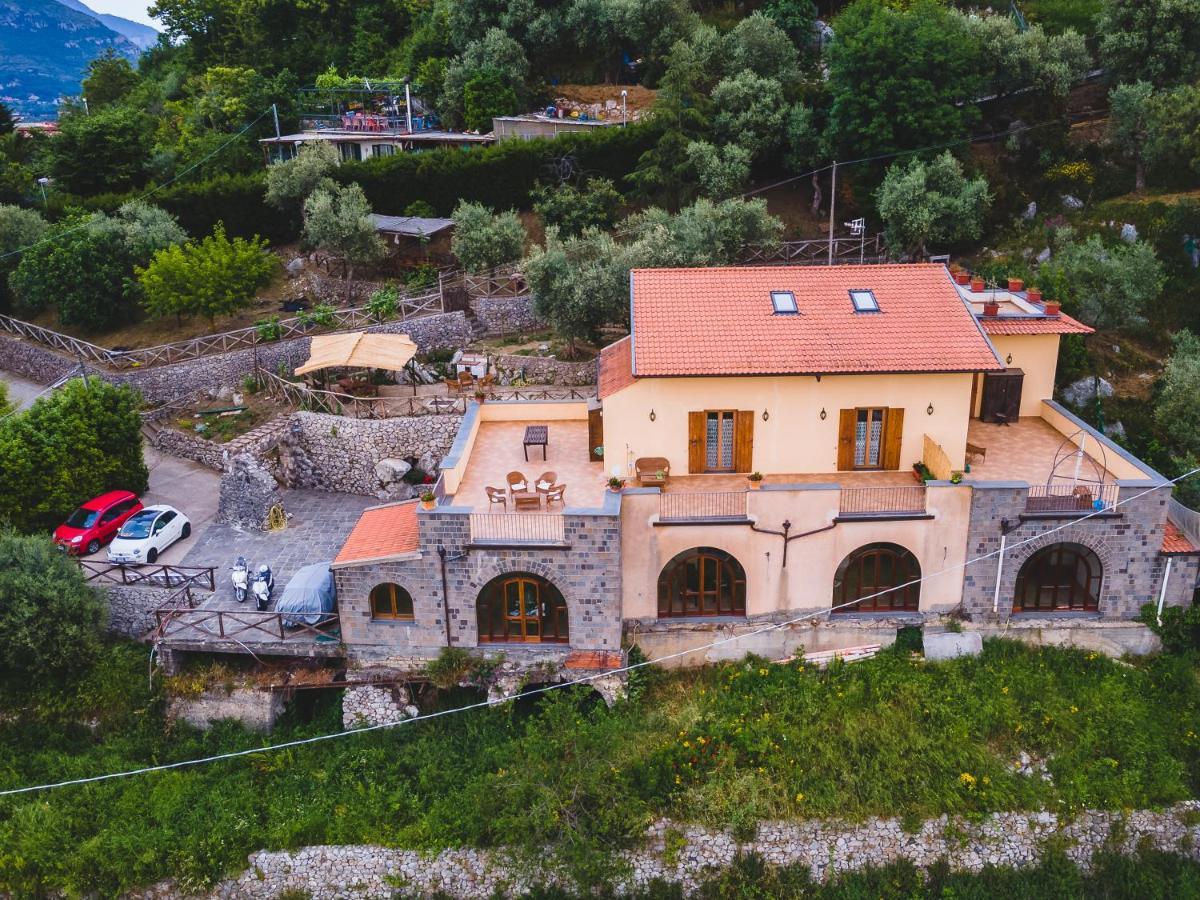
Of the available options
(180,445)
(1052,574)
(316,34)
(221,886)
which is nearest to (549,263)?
(180,445)

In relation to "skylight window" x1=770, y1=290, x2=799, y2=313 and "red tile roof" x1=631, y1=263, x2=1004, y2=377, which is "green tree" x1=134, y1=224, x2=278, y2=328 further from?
"skylight window" x1=770, y1=290, x2=799, y2=313

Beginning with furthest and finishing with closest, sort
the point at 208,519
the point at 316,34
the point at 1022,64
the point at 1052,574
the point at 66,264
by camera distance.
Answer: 1. the point at 316,34
2. the point at 1022,64
3. the point at 66,264
4. the point at 208,519
5. the point at 1052,574

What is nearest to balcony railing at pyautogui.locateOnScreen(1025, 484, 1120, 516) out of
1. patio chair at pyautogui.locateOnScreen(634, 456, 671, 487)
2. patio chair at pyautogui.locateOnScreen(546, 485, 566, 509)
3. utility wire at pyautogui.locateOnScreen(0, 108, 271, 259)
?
patio chair at pyautogui.locateOnScreen(634, 456, 671, 487)

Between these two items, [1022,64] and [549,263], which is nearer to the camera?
[549,263]

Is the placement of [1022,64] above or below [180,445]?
above

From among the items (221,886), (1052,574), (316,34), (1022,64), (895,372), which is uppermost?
(316,34)

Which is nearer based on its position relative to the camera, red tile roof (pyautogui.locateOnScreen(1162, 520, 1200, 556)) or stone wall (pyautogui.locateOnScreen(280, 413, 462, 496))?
red tile roof (pyautogui.locateOnScreen(1162, 520, 1200, 556))

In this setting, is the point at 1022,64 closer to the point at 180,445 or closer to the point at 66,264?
the point at 180,445
